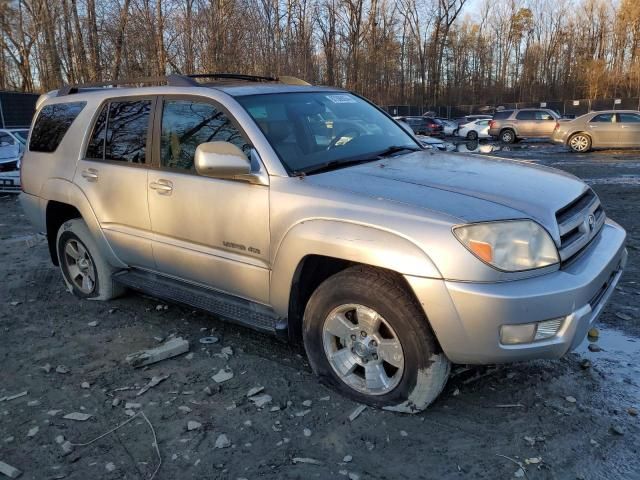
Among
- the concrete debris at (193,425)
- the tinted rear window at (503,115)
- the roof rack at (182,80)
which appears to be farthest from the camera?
the tinted rear window at (503,115)

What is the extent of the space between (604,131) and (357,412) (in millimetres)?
21189

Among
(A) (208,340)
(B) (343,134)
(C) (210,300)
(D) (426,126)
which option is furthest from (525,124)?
(C) (210,300)

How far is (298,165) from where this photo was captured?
11.1ft

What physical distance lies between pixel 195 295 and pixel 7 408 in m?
1.30

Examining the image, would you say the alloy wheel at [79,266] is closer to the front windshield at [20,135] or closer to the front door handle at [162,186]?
the front door handle at [162,186]

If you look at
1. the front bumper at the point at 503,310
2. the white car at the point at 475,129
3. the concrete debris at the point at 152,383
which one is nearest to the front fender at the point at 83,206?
the concrete debris at the point at 152,383

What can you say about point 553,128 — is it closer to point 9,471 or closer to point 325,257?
point 325,257

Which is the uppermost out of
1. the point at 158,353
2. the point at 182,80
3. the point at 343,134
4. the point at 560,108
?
the point at 560,108

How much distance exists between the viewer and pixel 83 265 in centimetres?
501

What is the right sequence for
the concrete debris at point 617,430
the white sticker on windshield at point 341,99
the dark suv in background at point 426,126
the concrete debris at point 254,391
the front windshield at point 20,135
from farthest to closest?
the dark suv in background at point 426,126, the front windshield at point 20,135, the white sticker on windshield at point 341,99, the concrete debris at point 254,391, the concrete debris at point 617,430

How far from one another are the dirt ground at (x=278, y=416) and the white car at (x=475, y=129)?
27.5 meters

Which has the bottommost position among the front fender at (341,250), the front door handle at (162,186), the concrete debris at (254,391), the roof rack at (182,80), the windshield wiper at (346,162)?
the concrete debris at (254,391)

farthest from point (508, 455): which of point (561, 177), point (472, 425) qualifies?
point (561, 177)

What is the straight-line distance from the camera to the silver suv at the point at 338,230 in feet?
8.74
